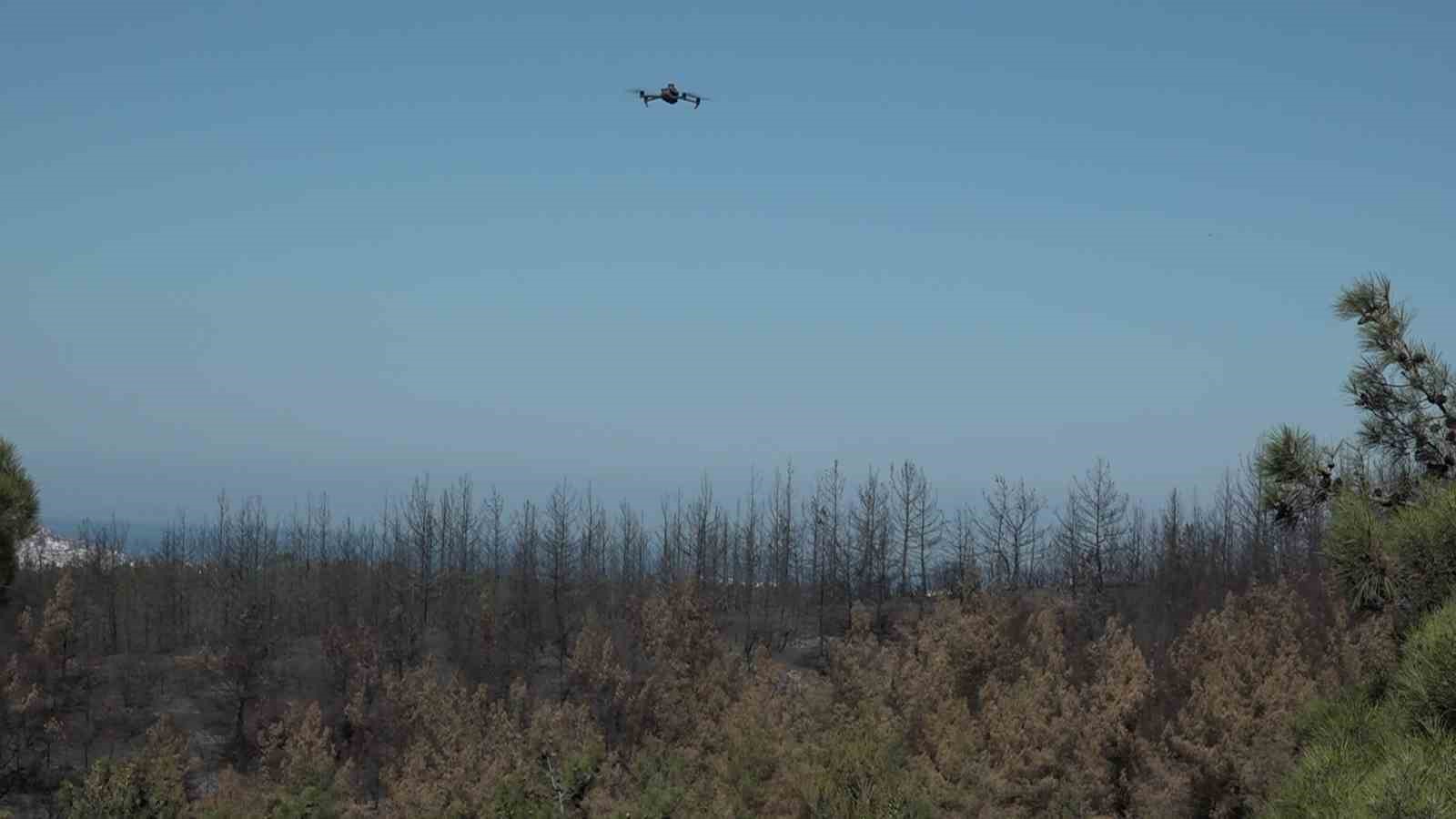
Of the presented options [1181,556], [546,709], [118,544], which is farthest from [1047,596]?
[118,544]

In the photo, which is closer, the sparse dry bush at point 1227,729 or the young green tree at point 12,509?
the young green tree at point 12,509

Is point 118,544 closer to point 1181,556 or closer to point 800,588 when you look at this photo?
point 800,588

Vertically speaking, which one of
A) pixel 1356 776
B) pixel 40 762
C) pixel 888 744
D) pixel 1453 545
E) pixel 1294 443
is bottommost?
pixel 40 762

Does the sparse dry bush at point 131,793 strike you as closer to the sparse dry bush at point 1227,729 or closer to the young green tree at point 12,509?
the young green tree at point 12,509

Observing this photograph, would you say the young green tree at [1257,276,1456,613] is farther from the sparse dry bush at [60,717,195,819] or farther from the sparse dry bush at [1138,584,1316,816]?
the sparse dry bush at [60,717,195,819]

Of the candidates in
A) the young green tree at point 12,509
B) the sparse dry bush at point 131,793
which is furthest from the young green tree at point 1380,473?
the sparse dry bush at point 131,793

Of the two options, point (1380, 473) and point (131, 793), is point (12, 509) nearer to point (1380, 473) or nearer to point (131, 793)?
point (131, 793)

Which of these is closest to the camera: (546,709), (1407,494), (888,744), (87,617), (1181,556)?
(1407,494)

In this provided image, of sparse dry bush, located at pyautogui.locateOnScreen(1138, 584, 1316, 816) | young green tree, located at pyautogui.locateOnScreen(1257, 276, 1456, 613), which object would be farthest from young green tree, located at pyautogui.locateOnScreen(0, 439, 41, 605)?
sparse dry bush, located at pyautogui.locateOnScreen(1138, 584, 1316, 816)
